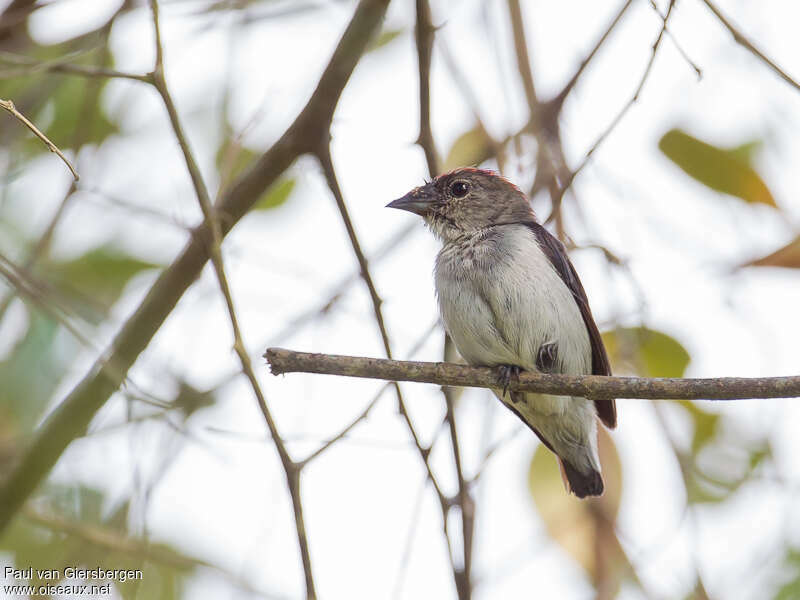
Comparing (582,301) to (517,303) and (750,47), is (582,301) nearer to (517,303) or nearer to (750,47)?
(517,303)

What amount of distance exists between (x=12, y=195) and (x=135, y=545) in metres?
2.01

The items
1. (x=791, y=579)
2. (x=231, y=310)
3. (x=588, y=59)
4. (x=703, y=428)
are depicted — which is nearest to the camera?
(x=231, y=310)

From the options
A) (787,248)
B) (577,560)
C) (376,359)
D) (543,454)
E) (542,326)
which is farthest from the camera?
(543,454)

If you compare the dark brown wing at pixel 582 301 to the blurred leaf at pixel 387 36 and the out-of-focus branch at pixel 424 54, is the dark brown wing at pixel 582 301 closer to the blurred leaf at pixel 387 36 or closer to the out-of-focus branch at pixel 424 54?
the out-of-focus branch at pixel 424 54

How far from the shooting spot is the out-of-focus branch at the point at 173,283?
3.47 meters

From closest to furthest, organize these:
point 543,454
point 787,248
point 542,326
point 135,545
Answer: point 135,545 → point 787,248 → point 542,326 → point 543,454

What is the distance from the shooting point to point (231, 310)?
3.47 m

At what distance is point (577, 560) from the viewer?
492 cm

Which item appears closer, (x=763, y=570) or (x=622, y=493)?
(x=763, y=570)

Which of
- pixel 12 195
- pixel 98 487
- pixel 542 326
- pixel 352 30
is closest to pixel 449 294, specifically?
pixel 542 326

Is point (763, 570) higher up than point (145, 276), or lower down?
lower down

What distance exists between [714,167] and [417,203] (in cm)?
159

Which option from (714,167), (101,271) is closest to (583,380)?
(714,167)

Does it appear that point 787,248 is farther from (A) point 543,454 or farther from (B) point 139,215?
(B) point 139,215
